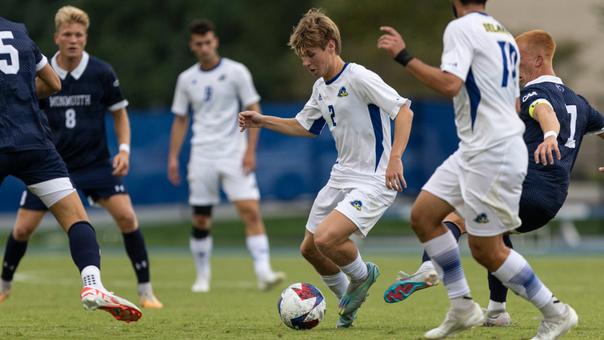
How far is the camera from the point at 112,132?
21188 mm

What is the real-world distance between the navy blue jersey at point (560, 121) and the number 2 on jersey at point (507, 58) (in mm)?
1217

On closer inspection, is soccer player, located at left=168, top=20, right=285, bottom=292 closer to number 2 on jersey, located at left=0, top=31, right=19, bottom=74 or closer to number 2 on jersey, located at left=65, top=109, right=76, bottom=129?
number 2 on jersey, located at left=65, top=109, right=76, bottom=129

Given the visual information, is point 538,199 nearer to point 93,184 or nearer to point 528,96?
point 528,96

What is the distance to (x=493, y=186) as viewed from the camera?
6.72 meters

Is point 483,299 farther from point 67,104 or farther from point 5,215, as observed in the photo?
point 5,215

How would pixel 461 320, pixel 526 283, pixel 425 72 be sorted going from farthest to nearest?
1. pixel 461 320
2. pixel 526 283
3. pixel 425 72

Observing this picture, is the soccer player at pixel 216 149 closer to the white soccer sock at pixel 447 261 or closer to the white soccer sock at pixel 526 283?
the white soccer sock at pixel 447 261

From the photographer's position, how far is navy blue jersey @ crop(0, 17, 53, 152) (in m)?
7.58

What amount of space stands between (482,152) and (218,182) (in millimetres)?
6873

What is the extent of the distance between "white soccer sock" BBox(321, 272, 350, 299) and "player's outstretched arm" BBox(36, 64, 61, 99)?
95.8 inches

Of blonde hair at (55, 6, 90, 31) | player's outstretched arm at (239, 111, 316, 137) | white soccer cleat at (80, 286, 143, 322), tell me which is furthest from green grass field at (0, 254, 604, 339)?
blonde hair at (55, 6, 90, 31)

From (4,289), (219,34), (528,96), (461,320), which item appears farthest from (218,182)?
(219,34)

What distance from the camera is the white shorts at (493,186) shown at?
22.0ft

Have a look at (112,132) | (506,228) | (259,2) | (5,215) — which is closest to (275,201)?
(112,132)
